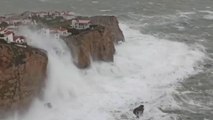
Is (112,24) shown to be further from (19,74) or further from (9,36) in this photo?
(19,74)

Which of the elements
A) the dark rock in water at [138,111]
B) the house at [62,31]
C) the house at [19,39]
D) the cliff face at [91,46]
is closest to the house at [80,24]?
the cliff face at [91,46]

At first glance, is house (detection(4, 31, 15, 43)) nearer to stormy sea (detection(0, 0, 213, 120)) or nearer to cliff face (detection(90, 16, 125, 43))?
stormy sea (detection(0, 0, 213, 120))

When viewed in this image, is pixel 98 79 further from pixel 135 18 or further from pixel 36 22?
pixel 135 18

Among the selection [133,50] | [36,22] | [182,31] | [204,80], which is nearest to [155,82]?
[204,80]

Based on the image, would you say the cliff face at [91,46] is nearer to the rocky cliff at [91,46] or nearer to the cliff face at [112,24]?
the rocky cliff at [91,46]

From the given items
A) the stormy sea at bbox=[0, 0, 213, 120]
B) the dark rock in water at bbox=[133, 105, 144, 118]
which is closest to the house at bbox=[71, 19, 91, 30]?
the stormy sea at bbox=[0, 0, 213, 120]

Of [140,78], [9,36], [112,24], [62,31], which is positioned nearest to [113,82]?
[140,78]
